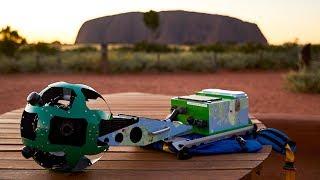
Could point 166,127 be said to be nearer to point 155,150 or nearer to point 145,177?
point 155,150

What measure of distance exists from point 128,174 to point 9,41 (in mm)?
17461

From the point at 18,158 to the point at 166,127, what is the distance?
0.66 meters

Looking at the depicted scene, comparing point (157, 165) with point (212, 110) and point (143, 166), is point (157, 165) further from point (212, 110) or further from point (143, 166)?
point (212, 110)

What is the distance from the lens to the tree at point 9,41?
1872cm

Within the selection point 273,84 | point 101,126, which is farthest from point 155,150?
point 273,84

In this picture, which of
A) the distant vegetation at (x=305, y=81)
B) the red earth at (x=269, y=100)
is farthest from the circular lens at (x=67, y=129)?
the distant vegetation at (x=305, y=81)

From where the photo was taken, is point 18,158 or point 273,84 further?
point 273,84

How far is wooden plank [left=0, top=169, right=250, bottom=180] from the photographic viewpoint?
7.01ft

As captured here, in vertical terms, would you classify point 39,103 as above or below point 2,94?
above

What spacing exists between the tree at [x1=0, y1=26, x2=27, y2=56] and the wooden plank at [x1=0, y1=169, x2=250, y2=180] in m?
17.2

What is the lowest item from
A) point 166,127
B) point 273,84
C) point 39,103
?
point 273,84

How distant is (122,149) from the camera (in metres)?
2.62

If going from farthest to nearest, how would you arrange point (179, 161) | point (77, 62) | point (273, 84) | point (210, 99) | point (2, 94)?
point (77, 62) → point (273, 84) → point (2, 94) → point (210, 99) → point (179, 161)

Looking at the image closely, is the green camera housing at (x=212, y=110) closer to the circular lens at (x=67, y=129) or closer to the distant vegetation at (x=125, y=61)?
the circular lens at (x=67, y=129)
